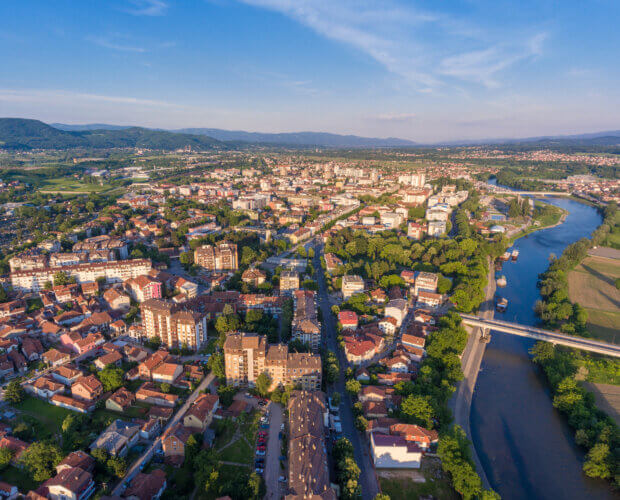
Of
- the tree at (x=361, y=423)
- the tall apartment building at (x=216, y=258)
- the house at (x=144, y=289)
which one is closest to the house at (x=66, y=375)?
the house at (x=144, y=289)

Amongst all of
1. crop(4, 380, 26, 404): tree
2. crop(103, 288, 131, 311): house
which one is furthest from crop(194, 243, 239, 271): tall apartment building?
crop(4, 380, 26, 404): tree

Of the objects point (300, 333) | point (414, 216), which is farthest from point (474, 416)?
point (414, 216)

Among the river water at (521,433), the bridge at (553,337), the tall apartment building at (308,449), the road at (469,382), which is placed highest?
the tall apartment building at (308,449)

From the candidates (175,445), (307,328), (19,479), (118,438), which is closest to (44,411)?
(19,479)

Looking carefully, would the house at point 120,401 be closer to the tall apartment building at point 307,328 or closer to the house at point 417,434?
the tall apartment building at point 307,328

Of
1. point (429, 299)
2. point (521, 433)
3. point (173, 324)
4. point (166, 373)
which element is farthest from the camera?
point (429, 299)

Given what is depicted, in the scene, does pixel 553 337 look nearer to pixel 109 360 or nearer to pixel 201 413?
pixel 201 413

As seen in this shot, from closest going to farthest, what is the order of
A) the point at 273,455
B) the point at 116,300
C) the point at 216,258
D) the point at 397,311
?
the point at 273,455 < the point at 397,311 < the point at 116,300 < the point at 216,258
